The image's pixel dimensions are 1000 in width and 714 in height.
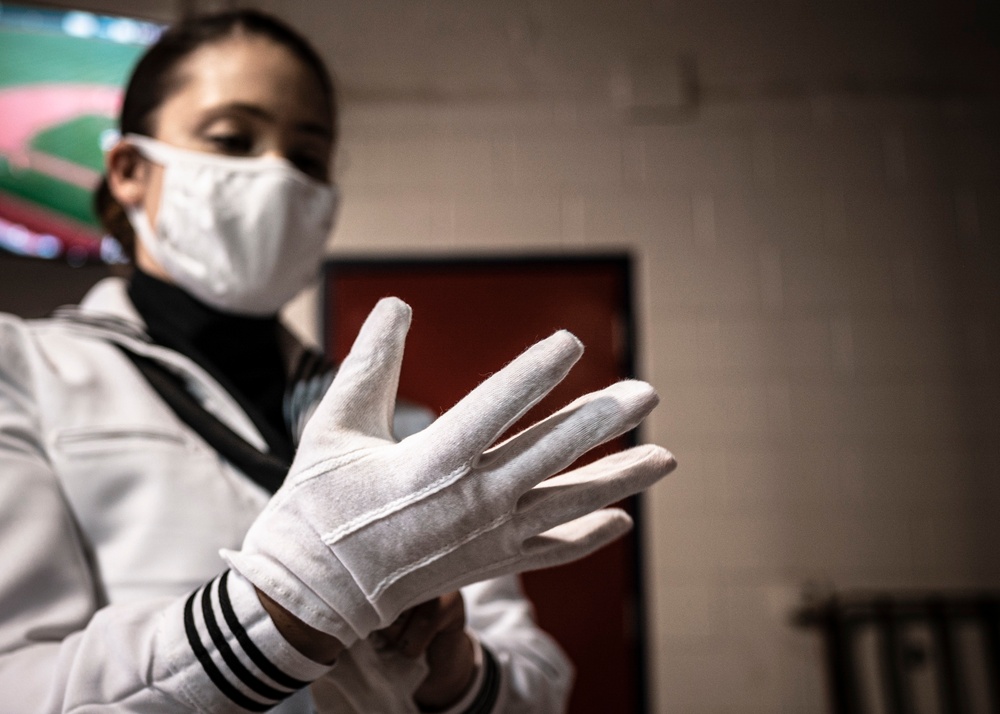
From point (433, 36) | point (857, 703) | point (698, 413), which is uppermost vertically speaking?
point (433, 36)

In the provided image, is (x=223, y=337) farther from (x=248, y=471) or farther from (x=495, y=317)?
(x=495, y=317)

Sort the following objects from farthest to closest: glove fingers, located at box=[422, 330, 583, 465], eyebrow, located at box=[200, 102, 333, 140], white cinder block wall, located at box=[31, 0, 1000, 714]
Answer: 1. white cinder block wall, located at box=[31, 0, 1000, 714]
2. eyebrow, located at box=[200, 102, 333, 140]
3. glove fingers, located at box=[422, 330, 583, 465]

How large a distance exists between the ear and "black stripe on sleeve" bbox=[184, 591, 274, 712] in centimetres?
54

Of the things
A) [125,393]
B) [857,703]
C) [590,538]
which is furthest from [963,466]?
[125,393]

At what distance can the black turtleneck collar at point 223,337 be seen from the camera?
0.79m

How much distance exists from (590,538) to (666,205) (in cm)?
221

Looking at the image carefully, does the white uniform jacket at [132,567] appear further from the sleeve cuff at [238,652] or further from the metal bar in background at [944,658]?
the metal bar in background at [944,658]

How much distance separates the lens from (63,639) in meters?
0.56

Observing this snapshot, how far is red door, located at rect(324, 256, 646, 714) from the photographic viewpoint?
248cm

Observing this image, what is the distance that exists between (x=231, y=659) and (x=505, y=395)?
0.23 metres

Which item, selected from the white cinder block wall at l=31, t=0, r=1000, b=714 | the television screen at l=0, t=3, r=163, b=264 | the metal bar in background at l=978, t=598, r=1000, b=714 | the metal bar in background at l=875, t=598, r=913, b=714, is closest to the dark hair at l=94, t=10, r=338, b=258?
the television screen at l=0, t=3, r=163, b=264

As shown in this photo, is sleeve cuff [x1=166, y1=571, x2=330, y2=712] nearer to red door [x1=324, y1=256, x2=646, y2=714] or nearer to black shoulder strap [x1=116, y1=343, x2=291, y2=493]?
black shoulder strap [x1=116, y1=343, x2=291, y2=493]

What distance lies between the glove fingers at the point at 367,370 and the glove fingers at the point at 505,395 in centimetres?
5

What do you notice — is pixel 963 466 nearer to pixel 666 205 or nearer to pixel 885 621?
pixel 885 621
